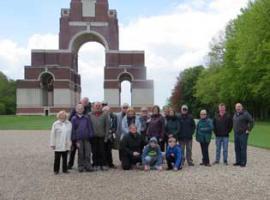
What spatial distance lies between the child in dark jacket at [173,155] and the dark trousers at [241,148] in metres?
1.94

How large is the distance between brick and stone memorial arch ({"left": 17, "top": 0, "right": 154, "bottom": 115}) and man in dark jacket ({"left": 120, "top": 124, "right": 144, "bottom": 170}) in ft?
211

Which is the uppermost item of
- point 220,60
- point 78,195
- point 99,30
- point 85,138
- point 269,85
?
point 99,30

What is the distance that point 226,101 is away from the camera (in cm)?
5747

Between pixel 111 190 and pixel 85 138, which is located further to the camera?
pixel 85 138

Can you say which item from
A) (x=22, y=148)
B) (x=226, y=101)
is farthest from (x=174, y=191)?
(x=226, y=101)

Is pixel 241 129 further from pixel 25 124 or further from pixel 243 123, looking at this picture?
pixel 25 124

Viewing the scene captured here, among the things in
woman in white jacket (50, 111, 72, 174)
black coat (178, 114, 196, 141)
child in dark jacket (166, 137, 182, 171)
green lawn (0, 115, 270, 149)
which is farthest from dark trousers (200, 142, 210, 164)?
green lawn (0, 115, 270, 149)

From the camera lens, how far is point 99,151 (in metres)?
14.1

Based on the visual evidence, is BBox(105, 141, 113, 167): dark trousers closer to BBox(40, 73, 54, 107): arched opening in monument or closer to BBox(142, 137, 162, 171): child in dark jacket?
BBox(142, 137, 162, 171): child in dark jacket

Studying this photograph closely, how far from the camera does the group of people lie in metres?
13.5

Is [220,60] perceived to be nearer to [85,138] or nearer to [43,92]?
[43,92]

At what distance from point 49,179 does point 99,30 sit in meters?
71.3

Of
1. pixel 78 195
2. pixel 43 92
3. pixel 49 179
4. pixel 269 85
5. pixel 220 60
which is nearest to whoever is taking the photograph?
pixel 78 195

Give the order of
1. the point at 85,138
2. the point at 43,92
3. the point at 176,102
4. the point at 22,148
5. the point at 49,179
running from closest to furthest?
the point at 49,179 < the point at 85,138 < the point at 22,148 < the point at 43,92 < the point at 176,102
